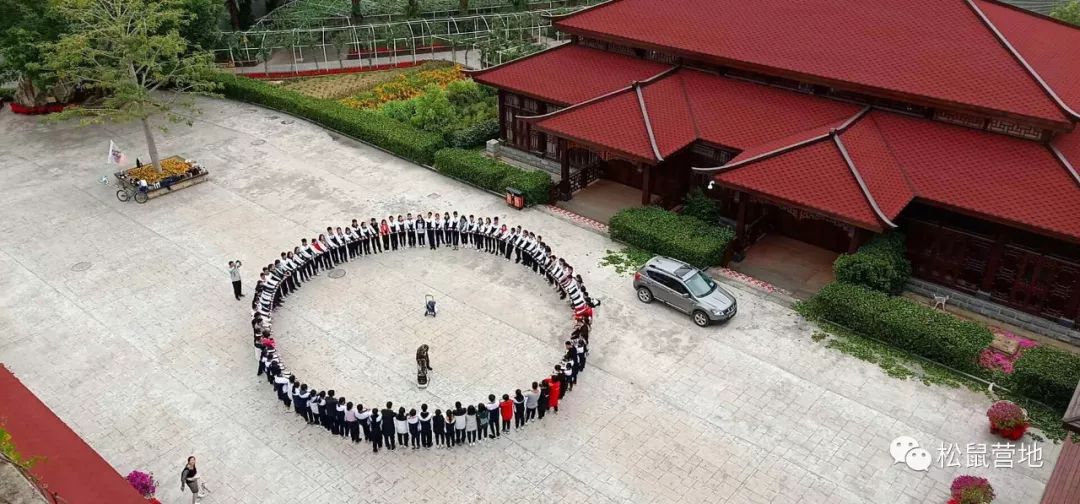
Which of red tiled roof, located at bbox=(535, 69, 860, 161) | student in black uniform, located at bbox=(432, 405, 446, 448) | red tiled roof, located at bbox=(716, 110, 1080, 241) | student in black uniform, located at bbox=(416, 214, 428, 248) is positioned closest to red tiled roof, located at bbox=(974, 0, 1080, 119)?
red tiled roof, located at bbox=(716, 110, 1080, 241)

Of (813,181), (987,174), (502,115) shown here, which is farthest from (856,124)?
(502,115)

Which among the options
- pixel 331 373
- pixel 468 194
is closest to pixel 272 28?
pixel 468 194

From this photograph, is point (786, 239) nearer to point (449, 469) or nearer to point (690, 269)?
point (690, 269)

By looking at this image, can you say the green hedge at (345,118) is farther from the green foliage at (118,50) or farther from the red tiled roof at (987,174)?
the red tiled roof at (987,174)

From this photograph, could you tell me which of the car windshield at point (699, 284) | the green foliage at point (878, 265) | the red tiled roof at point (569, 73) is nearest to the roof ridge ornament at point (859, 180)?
the green foliage at point (878, 265)

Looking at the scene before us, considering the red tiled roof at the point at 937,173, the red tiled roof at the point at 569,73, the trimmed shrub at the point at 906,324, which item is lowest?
the trimmed shrub at the point at 906,324

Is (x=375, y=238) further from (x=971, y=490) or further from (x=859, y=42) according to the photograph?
(x=971, y=490)
